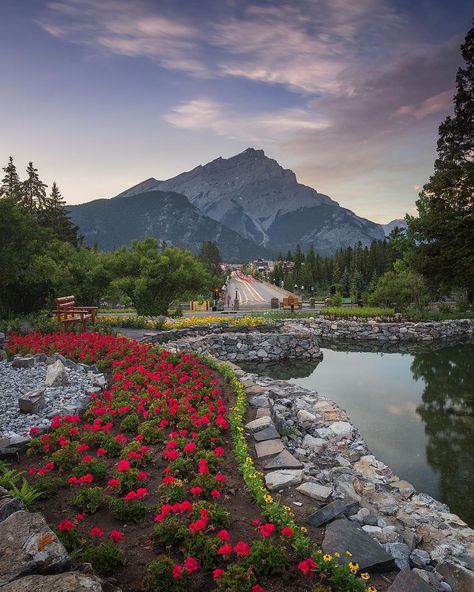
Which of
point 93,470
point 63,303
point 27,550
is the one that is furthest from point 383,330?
point 27,550

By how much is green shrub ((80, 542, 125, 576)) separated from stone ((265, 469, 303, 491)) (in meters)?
2.14

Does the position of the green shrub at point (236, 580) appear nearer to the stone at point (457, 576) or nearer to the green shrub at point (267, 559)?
the green shrub at point (267, 559)

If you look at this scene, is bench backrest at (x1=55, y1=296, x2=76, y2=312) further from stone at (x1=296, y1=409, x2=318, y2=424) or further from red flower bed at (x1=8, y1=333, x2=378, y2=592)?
stone at (x1=296, y1=409, x2=318, y2=424)

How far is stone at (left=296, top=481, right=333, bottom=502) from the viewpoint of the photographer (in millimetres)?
4871

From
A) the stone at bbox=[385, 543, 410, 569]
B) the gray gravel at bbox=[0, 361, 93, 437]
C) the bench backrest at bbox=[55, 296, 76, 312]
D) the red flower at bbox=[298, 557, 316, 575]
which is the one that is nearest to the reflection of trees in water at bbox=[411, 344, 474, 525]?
the stone at bbox=[385, 543, 410, 569]

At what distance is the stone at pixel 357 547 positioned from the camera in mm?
3713

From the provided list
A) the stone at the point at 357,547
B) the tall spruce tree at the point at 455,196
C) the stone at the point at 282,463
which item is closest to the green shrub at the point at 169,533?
the stone at the point at 357,547

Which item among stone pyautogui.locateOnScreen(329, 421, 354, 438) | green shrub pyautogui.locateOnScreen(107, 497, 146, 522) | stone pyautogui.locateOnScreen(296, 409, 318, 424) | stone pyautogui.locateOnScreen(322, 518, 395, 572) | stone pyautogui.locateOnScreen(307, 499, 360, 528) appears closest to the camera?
stone pyautogui.locateOnScreen(322, 518, 395, 572)

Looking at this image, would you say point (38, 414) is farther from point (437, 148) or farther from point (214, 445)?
point (437, 148)

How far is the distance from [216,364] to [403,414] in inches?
200

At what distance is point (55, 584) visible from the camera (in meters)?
2.52

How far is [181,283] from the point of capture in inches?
866

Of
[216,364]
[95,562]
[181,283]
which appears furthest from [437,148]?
[95,562]

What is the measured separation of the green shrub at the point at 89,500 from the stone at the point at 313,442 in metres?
4.36
